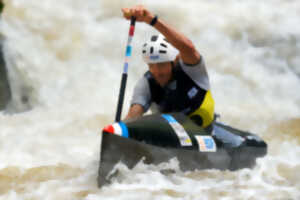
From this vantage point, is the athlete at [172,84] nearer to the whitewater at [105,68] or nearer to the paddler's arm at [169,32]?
the paddler's arm at [169,32]

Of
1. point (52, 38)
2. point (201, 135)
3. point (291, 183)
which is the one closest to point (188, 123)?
point (201, 135)

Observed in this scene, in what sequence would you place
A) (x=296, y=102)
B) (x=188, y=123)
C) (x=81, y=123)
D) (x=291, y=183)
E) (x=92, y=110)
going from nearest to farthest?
(x=188, y=123) → (x=291, y=183) → (x=81, y=123) → (x=92, y=110) → (x=296, y=102)

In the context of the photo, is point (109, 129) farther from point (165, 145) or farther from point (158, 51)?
point (158, 51)

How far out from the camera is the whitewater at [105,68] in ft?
20.2

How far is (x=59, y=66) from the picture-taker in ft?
27.9

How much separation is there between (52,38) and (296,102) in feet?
15.0

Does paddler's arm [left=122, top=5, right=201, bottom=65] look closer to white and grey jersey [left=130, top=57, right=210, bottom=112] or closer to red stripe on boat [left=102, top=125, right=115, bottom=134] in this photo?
white and grey jersey [left=130, top=57, right=210, bottom=112]

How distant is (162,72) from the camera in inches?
139

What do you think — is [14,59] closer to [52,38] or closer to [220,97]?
[52,38]

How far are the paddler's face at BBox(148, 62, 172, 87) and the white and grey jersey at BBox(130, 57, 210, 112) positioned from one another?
60mm

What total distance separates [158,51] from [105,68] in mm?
5448

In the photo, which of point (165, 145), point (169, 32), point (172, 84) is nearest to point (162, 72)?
point (172, 84)

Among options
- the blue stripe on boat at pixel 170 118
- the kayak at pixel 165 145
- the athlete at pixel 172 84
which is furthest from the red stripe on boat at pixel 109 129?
the athlete at pixel 172 84

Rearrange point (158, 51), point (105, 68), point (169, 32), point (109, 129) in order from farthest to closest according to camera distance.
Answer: point (105, 68), point (158, 51), point (169, 32), point (109, 129)
